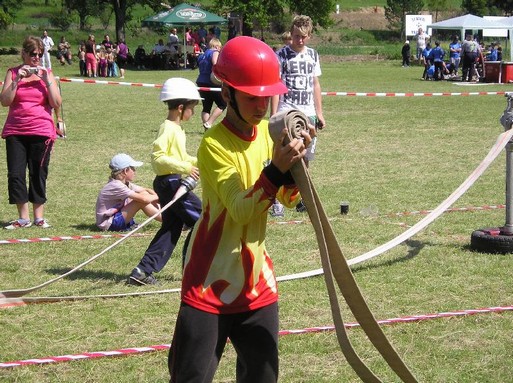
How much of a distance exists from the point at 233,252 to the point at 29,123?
19.4 feet

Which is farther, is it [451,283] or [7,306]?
[451,283]

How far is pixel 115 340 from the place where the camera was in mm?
5582

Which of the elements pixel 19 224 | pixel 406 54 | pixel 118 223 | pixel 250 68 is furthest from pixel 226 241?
pixel 406 54

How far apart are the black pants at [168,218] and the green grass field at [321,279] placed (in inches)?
9.3

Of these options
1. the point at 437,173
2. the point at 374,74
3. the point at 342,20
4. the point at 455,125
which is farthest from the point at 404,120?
the point at 342,20

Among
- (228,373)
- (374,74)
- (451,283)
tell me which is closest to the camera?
(228,373)

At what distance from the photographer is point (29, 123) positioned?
8.91 meters

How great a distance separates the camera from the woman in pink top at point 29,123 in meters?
8.83

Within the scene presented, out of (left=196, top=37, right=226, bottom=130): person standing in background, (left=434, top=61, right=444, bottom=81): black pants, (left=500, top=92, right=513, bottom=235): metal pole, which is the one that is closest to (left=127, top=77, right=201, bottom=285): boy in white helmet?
(left=500, top=92, right=513, bottom=235): metal pole

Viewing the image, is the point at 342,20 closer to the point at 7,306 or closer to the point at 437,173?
the point at 437,173

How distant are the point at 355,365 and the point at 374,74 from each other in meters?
37.2

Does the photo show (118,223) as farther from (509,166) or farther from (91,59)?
(91,59)

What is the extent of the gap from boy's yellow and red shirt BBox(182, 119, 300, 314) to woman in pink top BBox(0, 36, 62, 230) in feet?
18.9

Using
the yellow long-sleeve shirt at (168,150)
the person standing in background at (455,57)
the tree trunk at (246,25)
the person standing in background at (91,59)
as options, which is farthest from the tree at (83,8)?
the yellow long-sleeve shirt at (168,150)
